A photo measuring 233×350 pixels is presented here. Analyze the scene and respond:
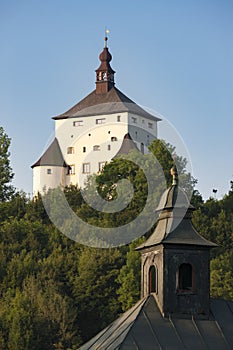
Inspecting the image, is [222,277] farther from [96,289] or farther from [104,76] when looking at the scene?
[104,76]

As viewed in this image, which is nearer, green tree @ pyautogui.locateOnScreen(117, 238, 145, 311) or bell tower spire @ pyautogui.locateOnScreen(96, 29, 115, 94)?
green tree @ pyautogui.locateOnScreen(117, 238, 145, 311)

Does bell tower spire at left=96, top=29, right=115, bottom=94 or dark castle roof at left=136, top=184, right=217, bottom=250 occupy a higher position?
bell tower spire at left=96, top=29, right=115, bottom=94

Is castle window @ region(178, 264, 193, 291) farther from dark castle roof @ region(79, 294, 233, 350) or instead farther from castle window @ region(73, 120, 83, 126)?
castle window @ region(73, 120, 83, 126)

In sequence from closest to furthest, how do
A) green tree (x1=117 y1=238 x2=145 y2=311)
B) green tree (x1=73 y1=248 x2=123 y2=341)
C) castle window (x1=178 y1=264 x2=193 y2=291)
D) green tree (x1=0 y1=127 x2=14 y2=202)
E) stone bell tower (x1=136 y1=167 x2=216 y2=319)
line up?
stone bell tower (x1=136 y1=167 x2=216 y2=319) < castle window (x1=178 y1=264 x2=193 y2=291) < green tree (x1=117 y1=238 x2=145 y2=311) < green tree (x1=73 y1=248 x2=123 y2=341) < green tree (x1=0 y1=127 x2=14 y2=202)

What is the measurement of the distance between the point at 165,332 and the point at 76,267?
43.7 meters

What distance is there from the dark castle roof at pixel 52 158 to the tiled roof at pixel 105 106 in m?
4.52

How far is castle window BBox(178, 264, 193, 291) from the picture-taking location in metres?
49.7

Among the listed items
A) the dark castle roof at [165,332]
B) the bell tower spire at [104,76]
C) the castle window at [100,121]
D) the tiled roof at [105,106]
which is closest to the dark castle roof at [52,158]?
the castle window at [100,121]

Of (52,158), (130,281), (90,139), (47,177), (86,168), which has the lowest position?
(130,281)

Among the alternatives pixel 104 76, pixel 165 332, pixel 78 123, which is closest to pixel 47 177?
pixel 78 123

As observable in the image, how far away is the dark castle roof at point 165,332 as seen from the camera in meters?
47.6

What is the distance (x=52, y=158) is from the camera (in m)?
Answer: 128

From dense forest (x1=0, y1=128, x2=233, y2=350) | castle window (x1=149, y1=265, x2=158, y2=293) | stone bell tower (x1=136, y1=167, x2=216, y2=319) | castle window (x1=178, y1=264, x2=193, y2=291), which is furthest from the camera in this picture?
dense forest (x1=0, y1=128, x2=233, y2=350)

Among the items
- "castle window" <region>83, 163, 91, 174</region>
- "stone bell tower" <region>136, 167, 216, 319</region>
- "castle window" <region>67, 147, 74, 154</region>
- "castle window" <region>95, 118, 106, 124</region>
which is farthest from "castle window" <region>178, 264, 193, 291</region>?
"castle window" <region>95, 118, 106, 124</region>
